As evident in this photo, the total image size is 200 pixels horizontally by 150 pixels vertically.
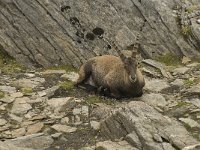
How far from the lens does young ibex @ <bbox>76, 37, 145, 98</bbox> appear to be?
1903cm

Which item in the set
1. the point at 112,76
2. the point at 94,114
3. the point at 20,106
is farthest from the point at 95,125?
the point at 112,76

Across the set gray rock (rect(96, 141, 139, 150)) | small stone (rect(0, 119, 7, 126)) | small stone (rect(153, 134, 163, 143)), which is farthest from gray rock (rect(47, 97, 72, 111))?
small stone (rect(153, 134, 163, 143))

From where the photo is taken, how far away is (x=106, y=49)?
25.1 meters

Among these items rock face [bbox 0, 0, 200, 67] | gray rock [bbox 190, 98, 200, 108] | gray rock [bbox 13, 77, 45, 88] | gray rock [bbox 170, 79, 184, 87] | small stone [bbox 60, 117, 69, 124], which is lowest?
small stone [bbox 60, 117, 69, 124]

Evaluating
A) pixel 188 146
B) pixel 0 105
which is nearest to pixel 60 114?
pixel 0 105

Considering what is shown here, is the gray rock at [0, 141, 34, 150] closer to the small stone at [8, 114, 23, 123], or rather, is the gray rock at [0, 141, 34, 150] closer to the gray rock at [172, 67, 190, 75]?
the small stone at [8, 114, 23, 123]

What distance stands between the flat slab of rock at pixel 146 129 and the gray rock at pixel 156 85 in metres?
4.46

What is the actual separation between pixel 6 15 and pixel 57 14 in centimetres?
276

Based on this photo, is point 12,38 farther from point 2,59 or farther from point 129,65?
point 129,65

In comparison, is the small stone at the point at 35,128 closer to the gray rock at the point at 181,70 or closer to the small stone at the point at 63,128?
the small stone at the point at 63,128

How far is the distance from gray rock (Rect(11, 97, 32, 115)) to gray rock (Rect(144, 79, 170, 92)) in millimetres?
5465

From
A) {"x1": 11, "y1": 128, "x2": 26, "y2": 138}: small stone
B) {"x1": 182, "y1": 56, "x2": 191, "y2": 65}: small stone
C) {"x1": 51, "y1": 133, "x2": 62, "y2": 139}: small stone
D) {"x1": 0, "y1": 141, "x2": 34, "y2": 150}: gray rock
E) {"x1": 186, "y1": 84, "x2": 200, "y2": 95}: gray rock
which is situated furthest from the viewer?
{"x1": 182, "y1": 56, "x2": 191, "y2": 65}: small stone

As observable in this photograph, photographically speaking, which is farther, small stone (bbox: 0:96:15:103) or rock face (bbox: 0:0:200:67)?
rock face (bbox: 0:0:200:67)

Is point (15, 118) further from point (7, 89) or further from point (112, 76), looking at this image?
point (112, 76)
